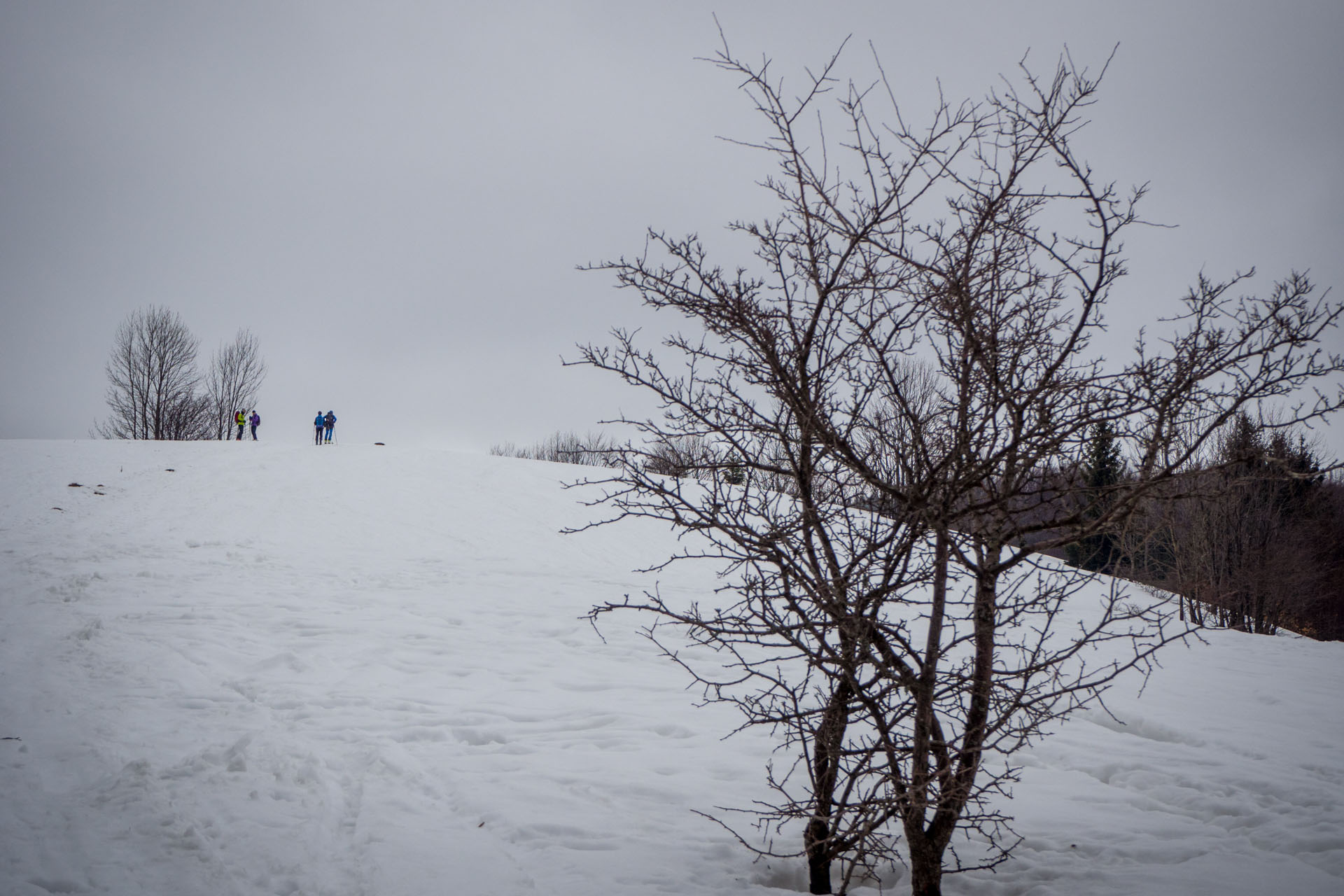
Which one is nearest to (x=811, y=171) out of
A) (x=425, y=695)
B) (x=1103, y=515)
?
(x=1103, y=515)

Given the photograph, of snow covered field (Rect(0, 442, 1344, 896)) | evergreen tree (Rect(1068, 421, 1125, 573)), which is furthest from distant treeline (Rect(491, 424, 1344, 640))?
snow covered field (Rect(0, 442, 1344, 896))

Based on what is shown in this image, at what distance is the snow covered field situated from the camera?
12.3 feet

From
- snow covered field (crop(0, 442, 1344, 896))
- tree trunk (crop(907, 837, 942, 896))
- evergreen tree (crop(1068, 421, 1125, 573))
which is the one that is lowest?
snow covered field (crop(0, 442, 1344, 896))

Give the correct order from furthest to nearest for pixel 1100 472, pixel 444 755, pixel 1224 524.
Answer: pixel 1224 524
pixel 444 755
pixel 1100 472

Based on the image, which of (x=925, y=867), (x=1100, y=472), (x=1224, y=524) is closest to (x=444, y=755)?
(x=925, y=867)

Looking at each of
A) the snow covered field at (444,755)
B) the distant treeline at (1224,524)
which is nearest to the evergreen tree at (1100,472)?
the distant treeline at (1224,524)

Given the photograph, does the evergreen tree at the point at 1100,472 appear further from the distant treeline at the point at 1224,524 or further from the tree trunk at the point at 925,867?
the tree trunk at the point at 925,867

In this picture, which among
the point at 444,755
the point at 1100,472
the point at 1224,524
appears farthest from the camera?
the point at 1224,524

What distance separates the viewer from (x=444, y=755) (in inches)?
216

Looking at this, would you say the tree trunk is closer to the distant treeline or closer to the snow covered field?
the snow covered field

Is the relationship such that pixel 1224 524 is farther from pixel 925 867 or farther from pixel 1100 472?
pixel 925 867

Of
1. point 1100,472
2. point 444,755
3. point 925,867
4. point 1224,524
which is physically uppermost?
point 1100,472

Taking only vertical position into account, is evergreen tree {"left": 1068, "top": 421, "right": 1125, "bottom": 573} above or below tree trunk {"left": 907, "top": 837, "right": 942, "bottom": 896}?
above

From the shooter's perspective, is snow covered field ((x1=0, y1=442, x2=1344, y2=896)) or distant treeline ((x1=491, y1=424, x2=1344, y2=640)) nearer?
distant treeline ((x1=491, y1=424, x2=1344, y2=640))
